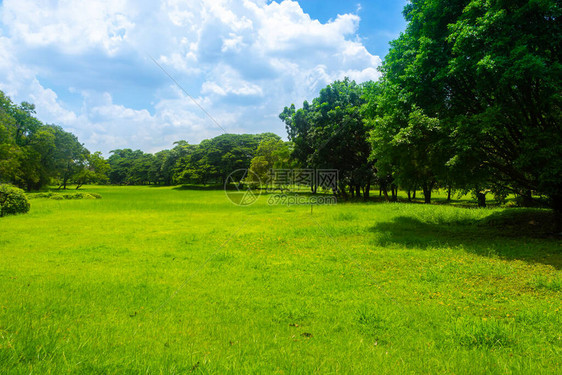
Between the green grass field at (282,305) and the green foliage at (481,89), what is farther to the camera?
the green foliage at (481,89)

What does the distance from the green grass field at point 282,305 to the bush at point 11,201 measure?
32.8 feet

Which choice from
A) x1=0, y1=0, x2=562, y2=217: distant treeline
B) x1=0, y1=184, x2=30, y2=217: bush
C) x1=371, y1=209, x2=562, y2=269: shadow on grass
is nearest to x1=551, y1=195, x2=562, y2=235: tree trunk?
x1=0, y1=0, x2=562, y2=217: distant treeline

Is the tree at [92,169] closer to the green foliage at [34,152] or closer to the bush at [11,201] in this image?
the green foliage at [34,152]

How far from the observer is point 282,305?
224 inches

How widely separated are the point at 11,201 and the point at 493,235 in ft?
104

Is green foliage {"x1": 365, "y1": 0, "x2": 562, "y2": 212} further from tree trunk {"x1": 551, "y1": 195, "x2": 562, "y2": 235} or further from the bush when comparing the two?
the bush

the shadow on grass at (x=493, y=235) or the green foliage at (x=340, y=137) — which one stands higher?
the green foliage at (x=340, y=137)

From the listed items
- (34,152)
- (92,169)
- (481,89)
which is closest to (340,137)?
(481,89)

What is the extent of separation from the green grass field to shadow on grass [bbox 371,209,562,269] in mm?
139

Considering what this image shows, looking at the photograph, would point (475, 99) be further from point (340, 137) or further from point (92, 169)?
point (92, 169)

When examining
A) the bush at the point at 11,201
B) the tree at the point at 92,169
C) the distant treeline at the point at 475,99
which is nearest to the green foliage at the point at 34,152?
the tree at the point at 92,169

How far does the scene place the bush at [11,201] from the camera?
754 inches

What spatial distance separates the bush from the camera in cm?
1914

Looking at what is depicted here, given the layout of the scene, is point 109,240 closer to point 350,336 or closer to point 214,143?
point 350,336
